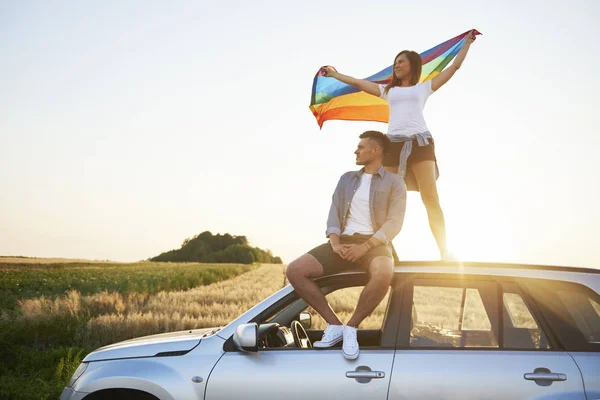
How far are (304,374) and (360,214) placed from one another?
1.59 meters

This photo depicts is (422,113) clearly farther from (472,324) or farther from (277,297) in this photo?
(277,297)

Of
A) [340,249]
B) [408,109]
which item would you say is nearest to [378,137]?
[340,249]

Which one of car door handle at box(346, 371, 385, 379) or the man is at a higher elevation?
the man

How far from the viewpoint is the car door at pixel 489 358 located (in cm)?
387

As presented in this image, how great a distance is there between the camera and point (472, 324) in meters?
5.17

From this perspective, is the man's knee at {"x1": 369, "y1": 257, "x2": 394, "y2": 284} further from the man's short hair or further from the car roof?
the man's short hair

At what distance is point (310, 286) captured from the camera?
15.1ft

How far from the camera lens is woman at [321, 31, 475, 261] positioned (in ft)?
22.3

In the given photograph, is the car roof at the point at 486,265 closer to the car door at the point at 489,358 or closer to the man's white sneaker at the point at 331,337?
the car door at the point at 489,358

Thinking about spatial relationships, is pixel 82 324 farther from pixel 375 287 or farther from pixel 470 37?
pixel 375 287

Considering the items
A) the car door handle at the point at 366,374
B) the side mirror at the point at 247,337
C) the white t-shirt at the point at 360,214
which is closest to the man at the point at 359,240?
the white t-shirt at the point at 360,214

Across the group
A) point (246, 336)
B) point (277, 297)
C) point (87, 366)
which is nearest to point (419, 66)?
point (277, 297)

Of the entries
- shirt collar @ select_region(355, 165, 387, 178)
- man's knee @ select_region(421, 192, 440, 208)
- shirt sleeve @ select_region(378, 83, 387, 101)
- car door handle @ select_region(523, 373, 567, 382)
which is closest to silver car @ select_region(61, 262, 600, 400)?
car door handle @ select_region(523, 373, 567, 382)

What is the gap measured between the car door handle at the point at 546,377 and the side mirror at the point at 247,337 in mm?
1700
